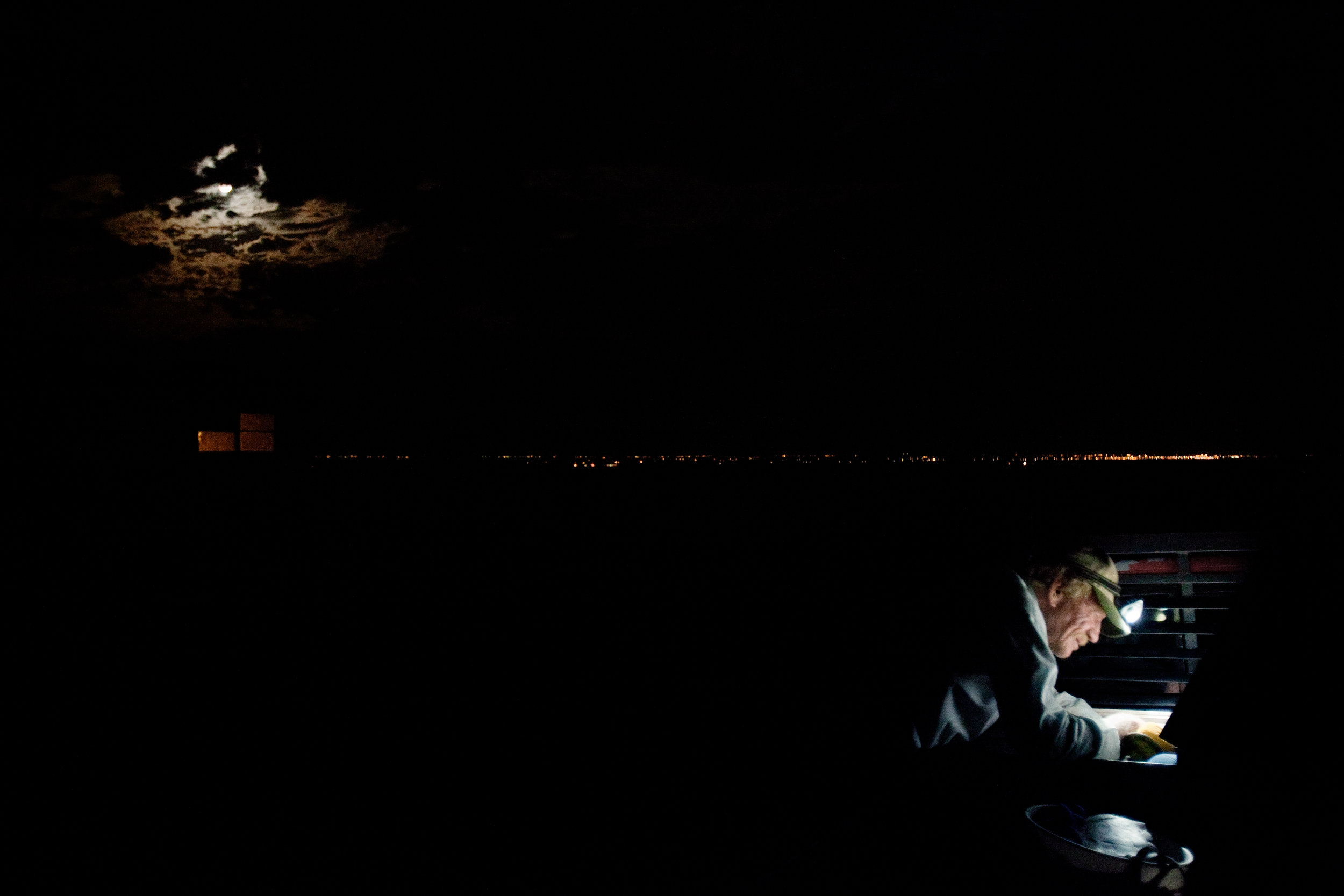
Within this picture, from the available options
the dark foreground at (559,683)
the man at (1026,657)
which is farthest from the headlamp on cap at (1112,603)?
the dark foreground at (559,683)

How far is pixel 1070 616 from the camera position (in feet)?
5.96

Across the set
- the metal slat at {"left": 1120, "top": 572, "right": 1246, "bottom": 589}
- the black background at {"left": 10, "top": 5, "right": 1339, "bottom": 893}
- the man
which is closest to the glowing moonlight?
the black background at {"left": 10, "top": 5, "right": 1339, "bottom": 893}

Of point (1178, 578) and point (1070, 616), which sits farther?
point (1070, 616)

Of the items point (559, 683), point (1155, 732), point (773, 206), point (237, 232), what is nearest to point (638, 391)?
point (773, 206)

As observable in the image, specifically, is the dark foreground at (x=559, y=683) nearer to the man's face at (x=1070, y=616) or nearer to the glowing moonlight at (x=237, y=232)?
the man's face at (x=1070, y=616)

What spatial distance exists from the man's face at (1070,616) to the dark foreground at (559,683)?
0.20 meters

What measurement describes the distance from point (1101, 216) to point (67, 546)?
791 cm

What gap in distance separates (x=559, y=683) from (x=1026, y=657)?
4.60 m

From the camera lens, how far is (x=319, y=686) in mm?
5285

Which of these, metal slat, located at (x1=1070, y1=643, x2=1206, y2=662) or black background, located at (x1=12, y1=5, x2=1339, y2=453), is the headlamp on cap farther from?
black background, located at (x1=12, y1=5, x2=1339, y2=453)

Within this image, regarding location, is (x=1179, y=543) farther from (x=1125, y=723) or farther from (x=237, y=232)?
(x=237, y=232)

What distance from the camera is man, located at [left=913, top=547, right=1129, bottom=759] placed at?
165 cm

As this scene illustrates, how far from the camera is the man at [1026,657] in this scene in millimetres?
1651

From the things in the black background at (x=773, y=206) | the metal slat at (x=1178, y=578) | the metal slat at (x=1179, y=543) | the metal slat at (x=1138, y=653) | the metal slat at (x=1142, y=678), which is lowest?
the metal slat at (x=1142, y=678)
